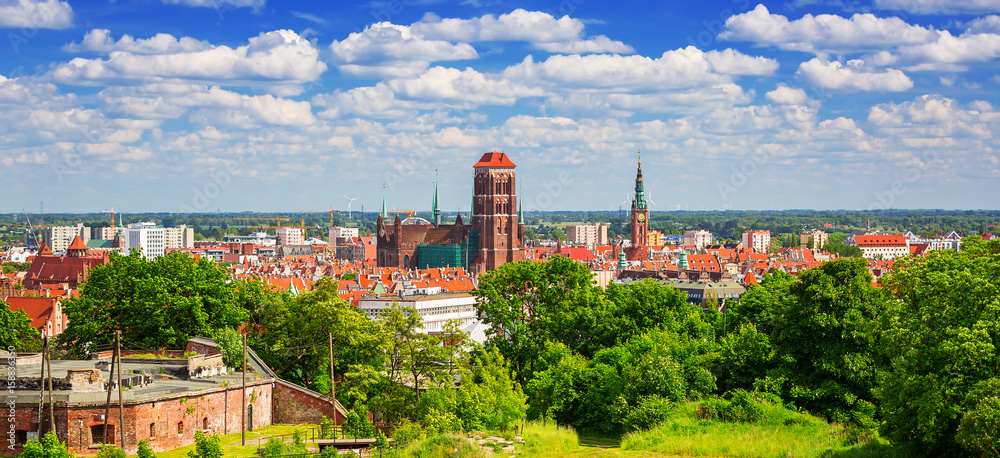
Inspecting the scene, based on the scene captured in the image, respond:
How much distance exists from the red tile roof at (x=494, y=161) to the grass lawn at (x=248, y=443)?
12849 cm

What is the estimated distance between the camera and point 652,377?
42.7 meters

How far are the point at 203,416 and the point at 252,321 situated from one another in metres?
16.9

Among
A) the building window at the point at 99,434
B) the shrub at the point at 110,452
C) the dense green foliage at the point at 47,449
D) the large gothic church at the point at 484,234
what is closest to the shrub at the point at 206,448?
the shrub at the point at 110,452

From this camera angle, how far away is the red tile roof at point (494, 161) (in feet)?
556

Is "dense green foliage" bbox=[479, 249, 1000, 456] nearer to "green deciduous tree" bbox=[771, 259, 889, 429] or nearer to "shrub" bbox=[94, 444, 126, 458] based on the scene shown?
"green deciduous tree" bbox=[771, 259, 889, 429]

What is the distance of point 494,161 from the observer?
558 ft

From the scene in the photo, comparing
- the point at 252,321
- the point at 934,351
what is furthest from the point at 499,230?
the point at 934,351

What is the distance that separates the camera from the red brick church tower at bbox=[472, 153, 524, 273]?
169500 mm

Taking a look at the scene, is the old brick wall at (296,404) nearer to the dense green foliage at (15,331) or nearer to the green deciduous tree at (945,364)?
the dense green foliage at (15,331)

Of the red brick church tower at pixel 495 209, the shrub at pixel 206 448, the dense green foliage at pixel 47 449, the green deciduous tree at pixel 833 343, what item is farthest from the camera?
the red brick church tower at pixel 495 209

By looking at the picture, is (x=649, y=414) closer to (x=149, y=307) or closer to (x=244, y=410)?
(x=244, y=410)

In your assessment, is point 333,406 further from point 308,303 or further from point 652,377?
point 652,377

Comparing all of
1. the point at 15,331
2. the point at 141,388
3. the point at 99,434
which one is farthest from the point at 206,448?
the point at 15,331


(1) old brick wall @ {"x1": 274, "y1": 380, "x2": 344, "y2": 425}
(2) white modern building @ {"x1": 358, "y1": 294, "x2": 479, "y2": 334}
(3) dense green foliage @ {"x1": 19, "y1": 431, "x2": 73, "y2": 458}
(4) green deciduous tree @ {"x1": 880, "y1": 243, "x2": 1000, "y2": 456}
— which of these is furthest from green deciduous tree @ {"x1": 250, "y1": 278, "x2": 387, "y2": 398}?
(2) white modern building @ {"x1": 358, "y1": 294, "x2": 479, "y2": 334}
